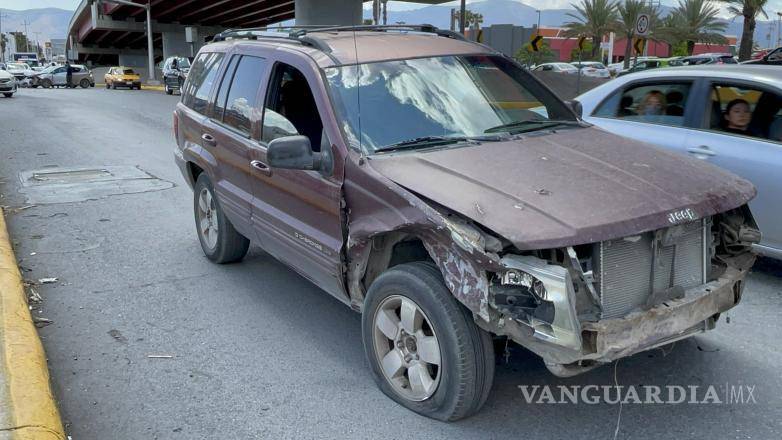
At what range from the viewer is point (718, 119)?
5910mm

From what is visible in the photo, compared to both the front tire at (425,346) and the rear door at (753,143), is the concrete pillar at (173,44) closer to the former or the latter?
the rear door at (753,143)

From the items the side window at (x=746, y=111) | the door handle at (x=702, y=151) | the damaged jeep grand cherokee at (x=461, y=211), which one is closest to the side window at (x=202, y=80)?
Answer: the damaged jeep grand cherokee at (x=461, y=211)

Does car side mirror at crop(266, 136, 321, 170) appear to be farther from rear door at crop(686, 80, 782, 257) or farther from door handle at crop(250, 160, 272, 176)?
rear door at crop(686, 80, 782, 257)

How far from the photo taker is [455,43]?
16.4 feet

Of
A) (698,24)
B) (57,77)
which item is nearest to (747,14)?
(698,24)

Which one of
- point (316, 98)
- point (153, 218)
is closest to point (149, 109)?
point (153, 218)

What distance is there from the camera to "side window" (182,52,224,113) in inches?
229

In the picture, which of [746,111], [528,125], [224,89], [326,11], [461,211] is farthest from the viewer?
[326,11]

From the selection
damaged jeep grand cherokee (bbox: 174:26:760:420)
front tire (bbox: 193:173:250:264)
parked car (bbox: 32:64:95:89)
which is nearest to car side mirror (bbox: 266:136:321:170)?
damaged jeep grand cherokee (bbox: 174:26:760:420)

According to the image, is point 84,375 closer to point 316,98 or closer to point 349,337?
point 349,337

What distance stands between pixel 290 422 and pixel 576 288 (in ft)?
5.17

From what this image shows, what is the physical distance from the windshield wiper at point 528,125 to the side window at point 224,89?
7.31ft

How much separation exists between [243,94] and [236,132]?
0.94 ft

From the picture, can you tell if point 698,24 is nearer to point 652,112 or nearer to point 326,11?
point 326,11
